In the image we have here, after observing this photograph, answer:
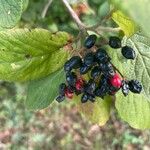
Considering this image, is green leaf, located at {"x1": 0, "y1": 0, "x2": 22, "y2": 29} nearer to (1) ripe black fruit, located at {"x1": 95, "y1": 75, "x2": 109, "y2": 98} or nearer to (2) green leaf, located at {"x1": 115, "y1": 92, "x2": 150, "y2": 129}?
(1) ripe black fruit, located at {"x1": 95, "y1": 75, "x2": 109, "y2": 98}

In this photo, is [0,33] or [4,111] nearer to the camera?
[0,33]

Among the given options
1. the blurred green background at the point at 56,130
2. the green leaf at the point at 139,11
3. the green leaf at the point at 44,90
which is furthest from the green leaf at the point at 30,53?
the blurred green background at the point at 56,130

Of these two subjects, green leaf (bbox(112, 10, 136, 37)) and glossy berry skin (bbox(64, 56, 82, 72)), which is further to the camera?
glossy berry skin (bbox(64, 56, 82, 72))

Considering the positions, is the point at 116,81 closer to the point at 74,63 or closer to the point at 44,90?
the point at 74,63

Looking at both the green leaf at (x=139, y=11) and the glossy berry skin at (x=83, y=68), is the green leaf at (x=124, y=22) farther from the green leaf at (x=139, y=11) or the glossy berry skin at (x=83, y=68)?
the green leaf at (x=139, y=11)

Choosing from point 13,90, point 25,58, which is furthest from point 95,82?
point 13,90

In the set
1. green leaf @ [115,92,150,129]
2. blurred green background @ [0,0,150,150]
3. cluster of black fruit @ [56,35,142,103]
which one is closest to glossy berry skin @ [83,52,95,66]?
cluster of black fruit @ [56,35,142,103]

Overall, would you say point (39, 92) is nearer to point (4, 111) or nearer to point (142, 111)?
point (142, 111)
